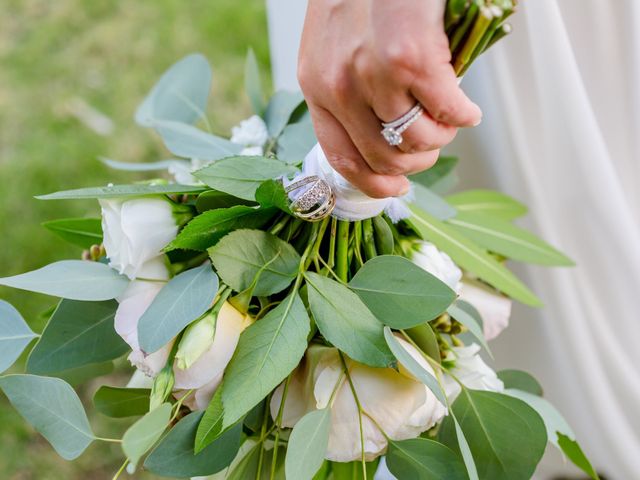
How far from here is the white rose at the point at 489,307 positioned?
25.1 inches

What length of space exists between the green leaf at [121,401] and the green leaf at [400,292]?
0.63 ft

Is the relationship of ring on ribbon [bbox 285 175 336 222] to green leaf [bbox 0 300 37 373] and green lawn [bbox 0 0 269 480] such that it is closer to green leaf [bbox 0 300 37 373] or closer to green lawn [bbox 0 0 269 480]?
green leaf [bbox 0 300 37 373]

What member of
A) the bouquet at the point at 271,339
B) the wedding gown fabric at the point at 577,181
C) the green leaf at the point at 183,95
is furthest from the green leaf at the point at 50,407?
the wedding gown fabric at the point at 577,181

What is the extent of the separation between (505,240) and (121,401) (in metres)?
0.37

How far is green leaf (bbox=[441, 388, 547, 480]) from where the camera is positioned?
0.51m

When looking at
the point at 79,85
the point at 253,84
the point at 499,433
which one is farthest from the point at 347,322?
the point at 79,85

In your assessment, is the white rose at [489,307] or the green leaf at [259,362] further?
the white rose at [489,307]

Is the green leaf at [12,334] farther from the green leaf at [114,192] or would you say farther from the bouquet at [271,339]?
the green leaf at [114,192]

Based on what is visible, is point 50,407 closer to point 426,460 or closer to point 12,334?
point 12,334

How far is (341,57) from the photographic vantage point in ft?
1.39

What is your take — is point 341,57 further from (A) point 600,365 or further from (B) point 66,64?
(B) point 66,64

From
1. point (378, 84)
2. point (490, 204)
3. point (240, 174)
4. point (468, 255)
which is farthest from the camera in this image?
point (490, 204)

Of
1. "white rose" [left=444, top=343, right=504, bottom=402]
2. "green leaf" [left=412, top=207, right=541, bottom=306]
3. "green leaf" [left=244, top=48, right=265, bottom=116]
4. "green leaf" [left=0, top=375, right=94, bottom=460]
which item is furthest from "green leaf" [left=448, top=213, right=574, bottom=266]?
"green leaf" [left=0, top=375, right=94, bottom=460]

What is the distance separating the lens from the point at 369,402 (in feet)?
1.58
